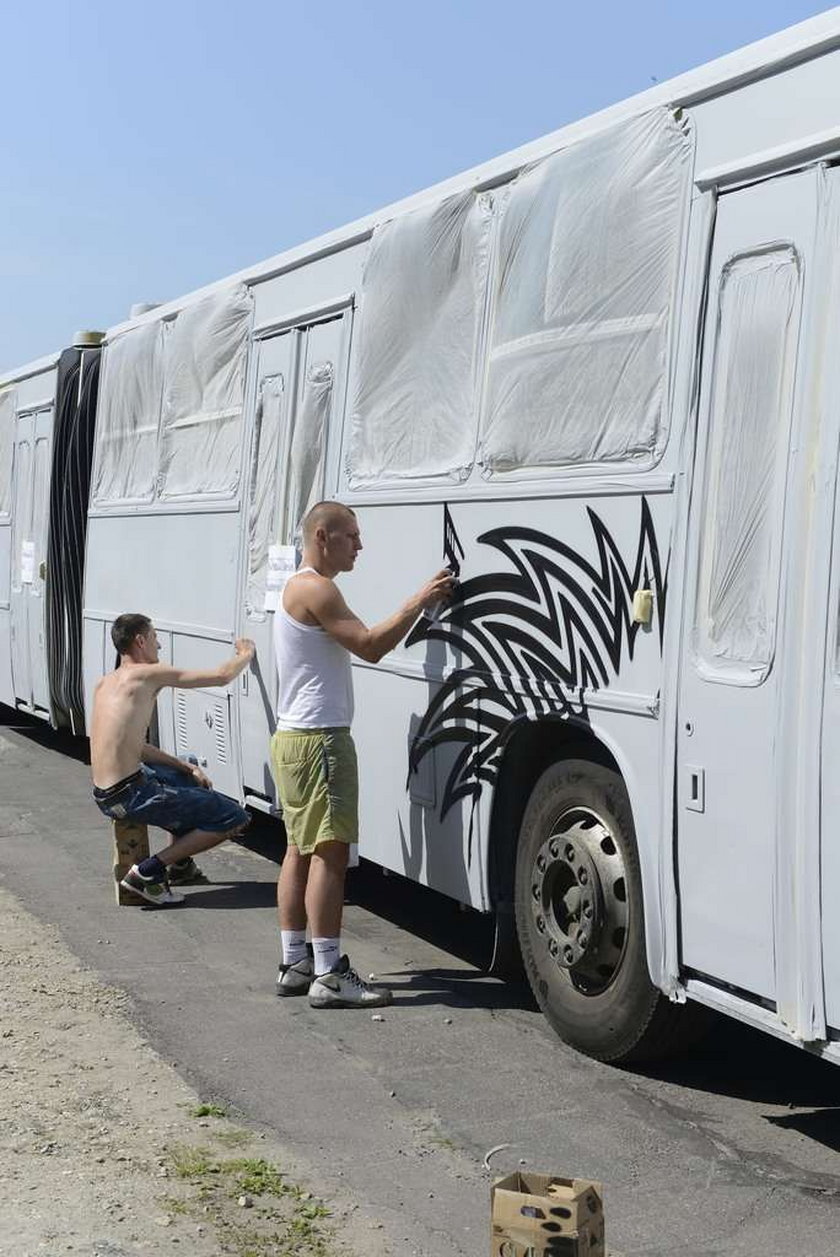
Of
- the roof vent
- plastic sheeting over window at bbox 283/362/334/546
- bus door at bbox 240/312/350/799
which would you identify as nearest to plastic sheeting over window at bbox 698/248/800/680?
bus door at bbox 240/312/350/799

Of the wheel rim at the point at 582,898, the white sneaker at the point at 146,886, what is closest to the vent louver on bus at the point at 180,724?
the white sneaker at the point at 146,886

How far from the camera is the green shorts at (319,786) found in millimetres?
6984

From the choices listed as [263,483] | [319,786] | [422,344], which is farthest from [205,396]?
[319,786]

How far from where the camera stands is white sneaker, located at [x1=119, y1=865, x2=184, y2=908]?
8742 mm

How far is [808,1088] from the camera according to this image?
19.4 feet

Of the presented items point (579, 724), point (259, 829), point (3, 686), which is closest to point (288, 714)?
point (579, 724)

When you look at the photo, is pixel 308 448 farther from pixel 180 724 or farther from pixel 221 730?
pixel 180 724

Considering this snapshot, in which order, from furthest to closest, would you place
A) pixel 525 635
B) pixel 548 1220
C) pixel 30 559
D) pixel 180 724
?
pixel 30 559 → pixel 180 724 → pixel 525 635 → pixel 548 1220

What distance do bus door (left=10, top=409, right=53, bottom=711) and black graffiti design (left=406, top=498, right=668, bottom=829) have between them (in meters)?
7.64

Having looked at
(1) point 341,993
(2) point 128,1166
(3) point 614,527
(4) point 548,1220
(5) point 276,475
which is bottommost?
(2) point 128,1166

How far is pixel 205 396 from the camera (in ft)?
34.2

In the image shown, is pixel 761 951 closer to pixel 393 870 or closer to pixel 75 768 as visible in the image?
pixel 393 870

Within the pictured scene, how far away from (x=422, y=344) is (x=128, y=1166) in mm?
3664

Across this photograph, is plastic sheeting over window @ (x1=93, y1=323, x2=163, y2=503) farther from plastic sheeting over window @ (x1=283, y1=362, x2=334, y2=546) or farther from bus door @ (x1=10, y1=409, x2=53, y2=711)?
plastic sheeting over window @ (x1=283, y1=362, x2=334, y2=546)
